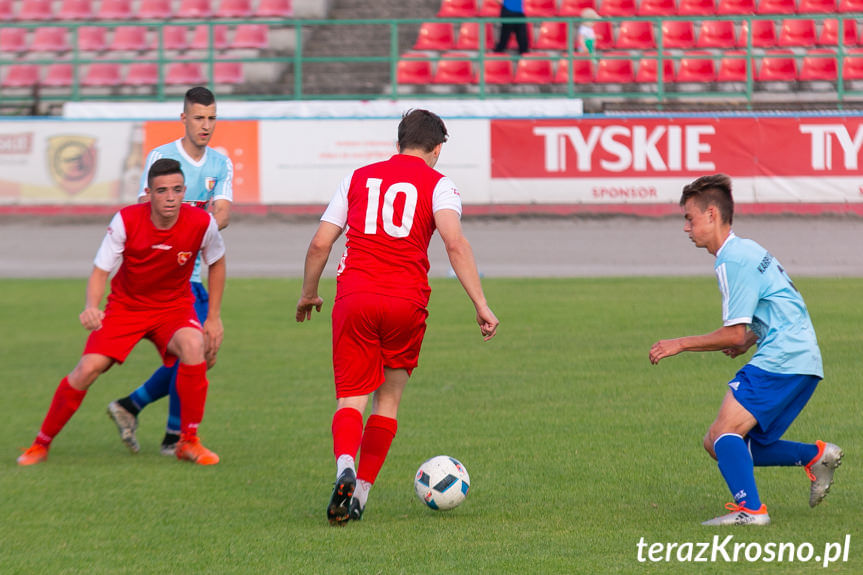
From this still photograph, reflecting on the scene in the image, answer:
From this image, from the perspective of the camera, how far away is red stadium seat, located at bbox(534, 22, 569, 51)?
84.8ft

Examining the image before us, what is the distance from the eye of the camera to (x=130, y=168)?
75.5 ft

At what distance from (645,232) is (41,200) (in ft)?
36.7

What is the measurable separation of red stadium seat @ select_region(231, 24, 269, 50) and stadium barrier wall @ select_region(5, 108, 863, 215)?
4155 mm

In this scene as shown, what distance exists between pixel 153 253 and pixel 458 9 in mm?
20518

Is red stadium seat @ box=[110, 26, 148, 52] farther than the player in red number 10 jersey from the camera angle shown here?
Yes

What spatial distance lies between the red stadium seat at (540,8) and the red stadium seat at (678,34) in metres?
2.46

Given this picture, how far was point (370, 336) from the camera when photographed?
5980 millimetres

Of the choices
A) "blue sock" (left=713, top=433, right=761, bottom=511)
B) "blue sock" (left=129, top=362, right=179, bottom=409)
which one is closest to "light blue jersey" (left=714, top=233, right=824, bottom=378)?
"blue sock" (left=713, top=433, right=761, bottom=511)

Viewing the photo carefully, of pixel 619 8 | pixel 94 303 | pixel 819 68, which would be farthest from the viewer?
pixel 619 8

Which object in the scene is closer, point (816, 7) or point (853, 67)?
point (853, 67)

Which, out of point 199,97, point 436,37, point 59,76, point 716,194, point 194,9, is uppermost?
point 194,9

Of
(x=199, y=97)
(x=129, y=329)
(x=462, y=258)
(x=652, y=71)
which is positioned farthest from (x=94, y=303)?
(x=652, y=71)

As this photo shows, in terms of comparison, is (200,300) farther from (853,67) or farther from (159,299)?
(853,67)

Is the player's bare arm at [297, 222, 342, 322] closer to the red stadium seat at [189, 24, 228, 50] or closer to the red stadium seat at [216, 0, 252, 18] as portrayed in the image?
the red stadium seat at [189, 24, 228, 50]
